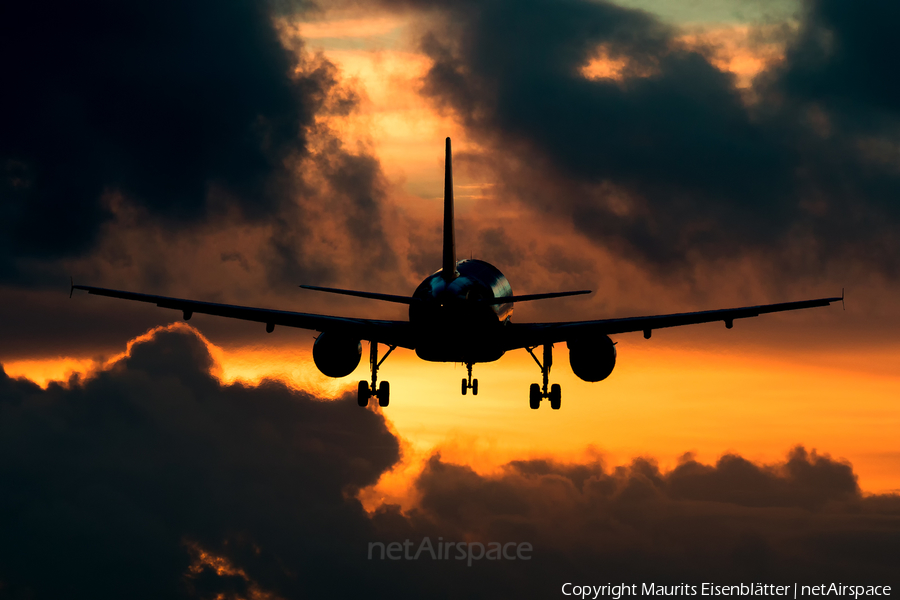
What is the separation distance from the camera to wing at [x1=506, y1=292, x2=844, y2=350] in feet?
194

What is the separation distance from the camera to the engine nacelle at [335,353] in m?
64.2

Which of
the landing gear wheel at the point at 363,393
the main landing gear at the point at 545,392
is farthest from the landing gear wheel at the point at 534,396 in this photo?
the landing gear wheel at the point at 363,393

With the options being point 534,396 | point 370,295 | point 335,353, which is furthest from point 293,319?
point 534,396

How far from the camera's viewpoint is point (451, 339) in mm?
57875

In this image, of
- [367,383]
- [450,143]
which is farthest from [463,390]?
[450,143]

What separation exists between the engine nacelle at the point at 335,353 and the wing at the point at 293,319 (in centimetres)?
140

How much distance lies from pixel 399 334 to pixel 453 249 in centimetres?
597

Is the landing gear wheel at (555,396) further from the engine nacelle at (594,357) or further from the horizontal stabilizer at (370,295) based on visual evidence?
the horizontal stabilizer at (370,295)

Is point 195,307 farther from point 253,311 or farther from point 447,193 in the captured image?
point 447,193

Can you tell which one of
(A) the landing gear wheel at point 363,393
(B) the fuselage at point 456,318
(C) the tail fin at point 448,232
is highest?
(C) the tail fin at point 448,232

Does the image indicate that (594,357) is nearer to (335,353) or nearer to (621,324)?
(621,324)

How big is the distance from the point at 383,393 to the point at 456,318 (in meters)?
11.2

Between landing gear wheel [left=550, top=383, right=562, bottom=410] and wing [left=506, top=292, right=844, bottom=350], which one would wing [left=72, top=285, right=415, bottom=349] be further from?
landing gear wheel [left=550, top=383, right=562, bottom=410]

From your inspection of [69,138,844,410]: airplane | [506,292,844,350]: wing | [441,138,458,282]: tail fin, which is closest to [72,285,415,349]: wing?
[69,138,844,410]: airplane
